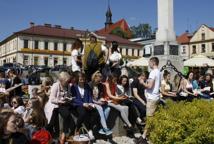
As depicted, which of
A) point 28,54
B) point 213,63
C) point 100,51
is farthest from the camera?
point 28,54

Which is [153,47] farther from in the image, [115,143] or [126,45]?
[126,45]

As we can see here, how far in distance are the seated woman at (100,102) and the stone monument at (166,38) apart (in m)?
6.55

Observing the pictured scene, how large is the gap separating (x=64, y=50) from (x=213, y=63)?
72.9 m

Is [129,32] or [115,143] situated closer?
[115,143]

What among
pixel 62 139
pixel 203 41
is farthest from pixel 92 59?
pixel 203 41

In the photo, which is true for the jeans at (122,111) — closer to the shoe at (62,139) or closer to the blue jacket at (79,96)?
the blue jacket at (79,96)

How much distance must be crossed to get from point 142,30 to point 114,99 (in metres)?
119

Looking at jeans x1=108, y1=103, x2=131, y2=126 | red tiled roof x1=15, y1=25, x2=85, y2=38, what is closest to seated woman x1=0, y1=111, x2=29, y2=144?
jeans x1=108, y1=103, x2=131, y2=126

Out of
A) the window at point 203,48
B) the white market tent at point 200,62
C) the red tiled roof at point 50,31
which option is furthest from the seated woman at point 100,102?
the red tiled roof at point 50,31

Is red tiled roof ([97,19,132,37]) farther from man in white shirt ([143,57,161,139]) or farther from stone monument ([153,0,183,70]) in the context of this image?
man in white shirt ([143,57,161,139])

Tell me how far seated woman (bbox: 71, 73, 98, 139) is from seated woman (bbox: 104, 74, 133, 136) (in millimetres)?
664

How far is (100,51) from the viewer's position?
10.4 m

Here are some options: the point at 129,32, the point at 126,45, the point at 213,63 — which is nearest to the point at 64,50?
the point at 126,45

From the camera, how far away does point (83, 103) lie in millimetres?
7703
